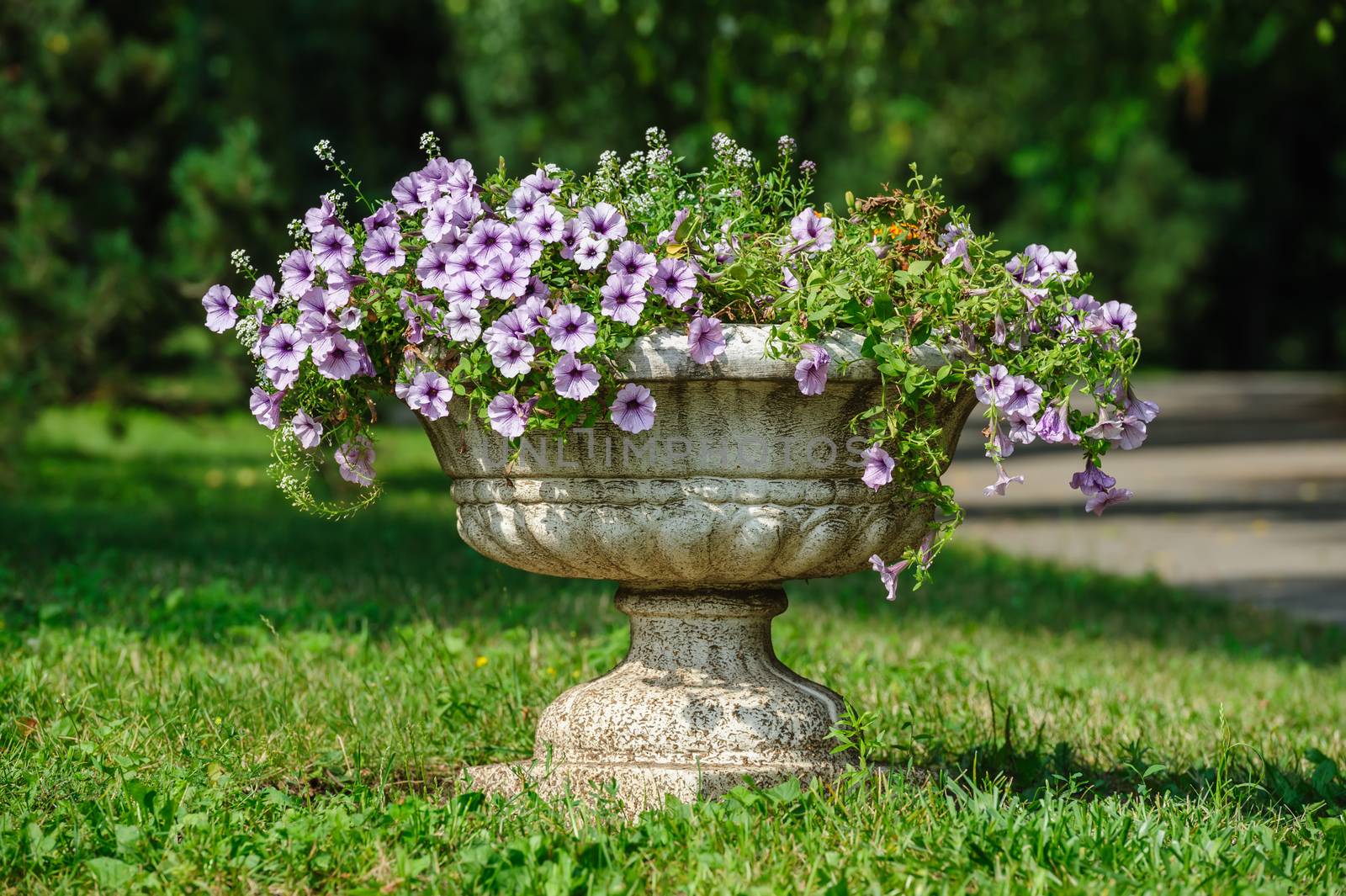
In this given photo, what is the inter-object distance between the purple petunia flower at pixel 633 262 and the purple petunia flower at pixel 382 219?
19.3 inches

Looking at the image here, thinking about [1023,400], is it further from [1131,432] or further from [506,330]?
[506,330]

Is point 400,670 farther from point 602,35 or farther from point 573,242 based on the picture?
point 602,35

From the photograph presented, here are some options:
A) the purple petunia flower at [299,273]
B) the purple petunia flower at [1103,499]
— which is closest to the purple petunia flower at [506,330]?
the purple petunia flower at [299,273]

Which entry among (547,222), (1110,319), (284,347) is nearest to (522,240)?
(547,222)

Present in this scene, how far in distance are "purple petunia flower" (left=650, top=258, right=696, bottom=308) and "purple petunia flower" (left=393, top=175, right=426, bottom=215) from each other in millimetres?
533

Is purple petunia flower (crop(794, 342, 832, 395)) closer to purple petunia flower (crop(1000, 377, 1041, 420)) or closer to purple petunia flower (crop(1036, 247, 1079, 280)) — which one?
purple petunia flower (crop(1000, 377, 1041, 420))

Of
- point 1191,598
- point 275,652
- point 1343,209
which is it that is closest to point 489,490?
point 275,652

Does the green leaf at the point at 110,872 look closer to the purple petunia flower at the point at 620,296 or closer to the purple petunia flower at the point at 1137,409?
the purple petunia flower at the point at 620,296

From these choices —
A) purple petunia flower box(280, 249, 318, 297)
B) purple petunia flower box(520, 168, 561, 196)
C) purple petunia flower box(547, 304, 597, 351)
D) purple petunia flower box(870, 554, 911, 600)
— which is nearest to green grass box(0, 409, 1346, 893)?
purple petunia flower box(870, 554, 911, 600)

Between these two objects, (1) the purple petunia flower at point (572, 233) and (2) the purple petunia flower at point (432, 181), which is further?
(2) the purple petunia flower at point (432, 181)

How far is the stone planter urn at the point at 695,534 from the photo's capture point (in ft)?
10.4

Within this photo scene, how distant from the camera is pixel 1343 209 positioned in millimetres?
40125

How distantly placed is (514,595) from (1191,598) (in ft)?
11.0

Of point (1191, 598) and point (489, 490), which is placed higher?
point (489, 490)
